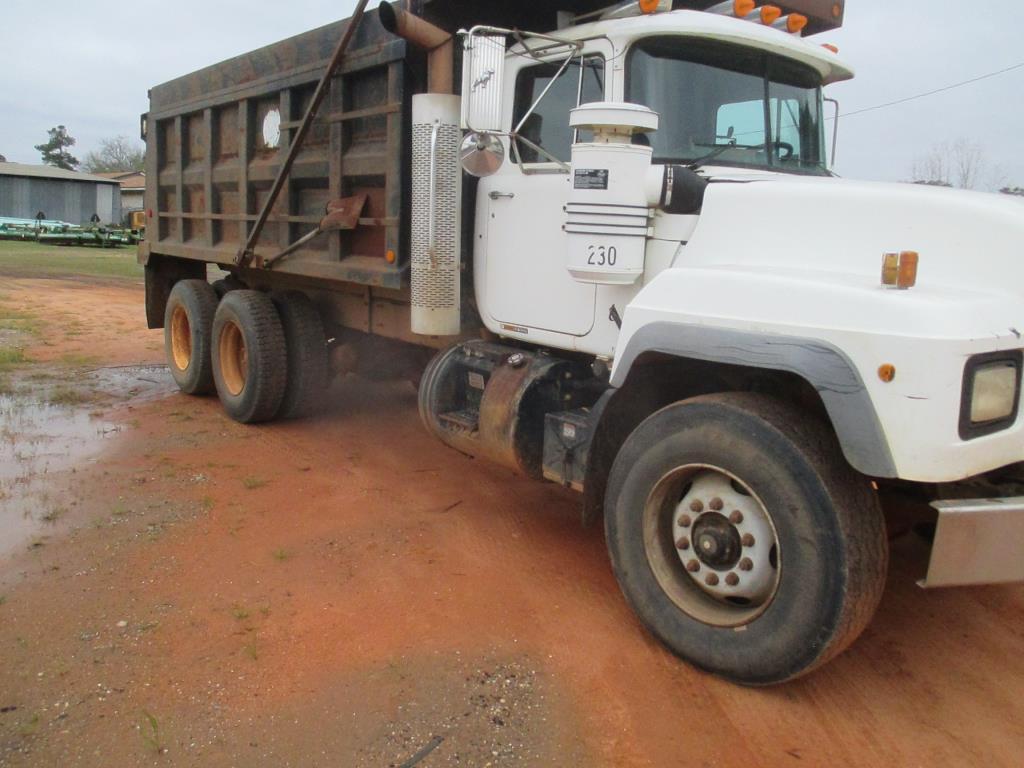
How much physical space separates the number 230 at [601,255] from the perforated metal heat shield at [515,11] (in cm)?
151

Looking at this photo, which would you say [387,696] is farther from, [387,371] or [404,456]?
[387,371]

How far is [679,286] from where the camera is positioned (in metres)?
3.32

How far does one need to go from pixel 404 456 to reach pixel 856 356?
3965 mm

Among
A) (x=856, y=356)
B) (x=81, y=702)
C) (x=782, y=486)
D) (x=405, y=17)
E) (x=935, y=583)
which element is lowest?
(x=81, y=702)

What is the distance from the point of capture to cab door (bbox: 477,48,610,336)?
4.23m

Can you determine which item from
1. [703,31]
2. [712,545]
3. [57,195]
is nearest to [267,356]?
[703,31]

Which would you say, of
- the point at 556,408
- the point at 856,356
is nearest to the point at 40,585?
the point at 556,408

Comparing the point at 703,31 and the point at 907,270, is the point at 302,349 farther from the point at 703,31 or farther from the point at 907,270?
the point at 907,270

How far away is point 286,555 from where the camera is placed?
4363mm

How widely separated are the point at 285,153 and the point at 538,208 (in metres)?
2.61

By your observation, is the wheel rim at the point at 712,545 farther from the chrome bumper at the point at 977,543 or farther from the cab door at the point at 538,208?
the cab door at the point at 538,208

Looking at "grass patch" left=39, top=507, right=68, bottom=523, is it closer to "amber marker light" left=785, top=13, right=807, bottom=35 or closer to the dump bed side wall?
the dump bed side wall

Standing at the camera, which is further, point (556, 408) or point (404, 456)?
point (404, 456)

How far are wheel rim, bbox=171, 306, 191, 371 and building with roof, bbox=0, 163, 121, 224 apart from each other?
1639 inches
